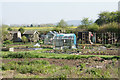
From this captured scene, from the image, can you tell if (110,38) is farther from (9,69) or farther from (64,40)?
(9,69)

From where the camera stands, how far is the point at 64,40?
58.4 feet

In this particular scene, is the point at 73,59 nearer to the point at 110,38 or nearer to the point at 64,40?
the point at 64,40

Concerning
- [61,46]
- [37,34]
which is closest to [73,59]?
[61,46]

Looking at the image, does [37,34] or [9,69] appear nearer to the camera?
[9,69]

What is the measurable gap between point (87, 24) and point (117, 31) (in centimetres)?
1028

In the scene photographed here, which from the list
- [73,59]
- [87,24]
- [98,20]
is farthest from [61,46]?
[98,20]

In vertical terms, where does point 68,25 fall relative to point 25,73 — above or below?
above

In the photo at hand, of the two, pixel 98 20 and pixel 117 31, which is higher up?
pixel 98 20

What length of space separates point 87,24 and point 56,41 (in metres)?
17.0

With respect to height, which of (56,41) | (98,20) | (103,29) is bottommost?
(56,41)

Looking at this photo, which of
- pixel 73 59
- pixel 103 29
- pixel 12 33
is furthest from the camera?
pixel 12 33

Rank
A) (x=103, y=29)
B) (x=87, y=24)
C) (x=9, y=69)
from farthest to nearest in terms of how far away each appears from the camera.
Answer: (x=87, y=24)
(x=103, y=29)
(x=9, y=69)

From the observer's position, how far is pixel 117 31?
24016mm

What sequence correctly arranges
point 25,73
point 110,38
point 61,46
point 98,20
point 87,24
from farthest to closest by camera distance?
point 98,20 < point 87,24 < point 110,38 < point 61,46 < point 25,73
